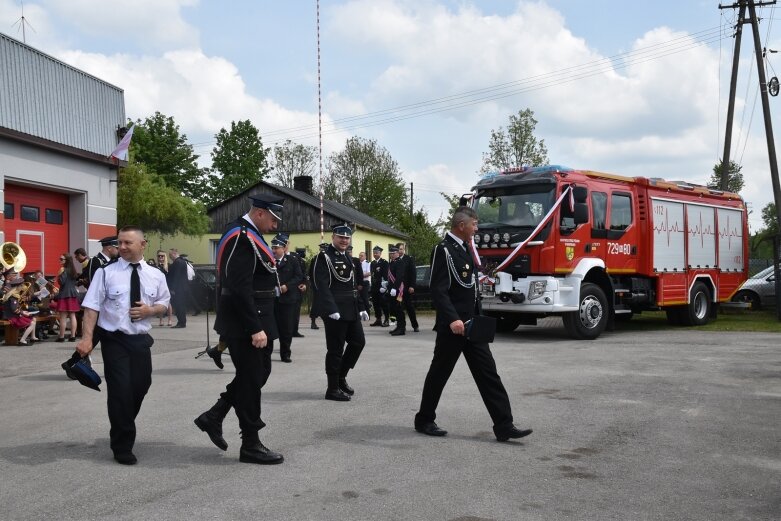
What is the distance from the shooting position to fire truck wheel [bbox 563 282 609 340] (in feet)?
47.8

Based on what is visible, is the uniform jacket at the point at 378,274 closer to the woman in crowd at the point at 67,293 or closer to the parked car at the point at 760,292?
the woman in crowd at the point at 67,293

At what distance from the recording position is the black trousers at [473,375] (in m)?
6.34

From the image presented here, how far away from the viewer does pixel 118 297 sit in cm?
583

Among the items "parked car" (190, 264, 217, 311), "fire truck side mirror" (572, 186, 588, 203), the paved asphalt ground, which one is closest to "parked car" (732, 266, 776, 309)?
"fire truck side mirror" (572, 186, 588, 203)

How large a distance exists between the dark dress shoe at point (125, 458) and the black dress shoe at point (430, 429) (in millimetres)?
2361

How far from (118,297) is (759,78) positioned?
24.5 meters

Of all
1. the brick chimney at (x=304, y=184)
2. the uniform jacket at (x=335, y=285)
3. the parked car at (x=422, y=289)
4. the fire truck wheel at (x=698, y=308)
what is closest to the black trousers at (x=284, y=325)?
the uniform jacket at (x=335, y=285)

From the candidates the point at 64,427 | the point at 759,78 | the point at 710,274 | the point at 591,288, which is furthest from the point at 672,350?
the point at 759,78

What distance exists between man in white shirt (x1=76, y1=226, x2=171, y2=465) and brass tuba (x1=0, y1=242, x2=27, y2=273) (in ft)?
34.0

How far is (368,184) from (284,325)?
49211 mm

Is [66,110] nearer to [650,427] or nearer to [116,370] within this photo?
[116,370]

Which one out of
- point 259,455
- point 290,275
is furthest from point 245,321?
point 290,275

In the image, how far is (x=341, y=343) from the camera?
8.45m

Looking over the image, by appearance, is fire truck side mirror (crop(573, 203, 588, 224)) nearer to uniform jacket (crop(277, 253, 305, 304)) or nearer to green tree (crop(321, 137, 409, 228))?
uniform jacket (crop(277, 253, 305, 304))
